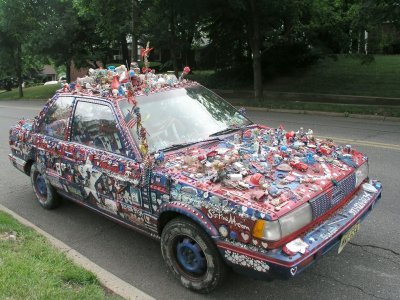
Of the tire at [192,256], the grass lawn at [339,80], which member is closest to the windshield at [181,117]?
the tire at [192,256]

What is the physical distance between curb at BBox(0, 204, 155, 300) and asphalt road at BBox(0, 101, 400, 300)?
0.13 metres

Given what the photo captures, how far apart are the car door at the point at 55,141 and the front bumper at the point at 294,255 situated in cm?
248

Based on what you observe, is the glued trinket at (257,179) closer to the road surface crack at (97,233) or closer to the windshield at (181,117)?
the windshield at (181,117)

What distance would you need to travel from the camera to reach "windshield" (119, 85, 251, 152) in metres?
4.22

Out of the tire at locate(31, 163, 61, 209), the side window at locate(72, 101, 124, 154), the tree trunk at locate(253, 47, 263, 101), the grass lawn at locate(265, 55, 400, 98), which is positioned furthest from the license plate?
the tree trunk at locate(253, 47, 263, 101)

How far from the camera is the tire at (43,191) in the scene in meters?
5.55

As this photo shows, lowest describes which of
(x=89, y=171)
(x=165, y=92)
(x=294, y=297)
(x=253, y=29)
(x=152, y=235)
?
(x=294, y=297)

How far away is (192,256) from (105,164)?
133 cm

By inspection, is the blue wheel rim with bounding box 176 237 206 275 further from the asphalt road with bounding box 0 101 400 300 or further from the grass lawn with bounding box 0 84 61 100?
the grass lawn with bounding box 0 84 61 100

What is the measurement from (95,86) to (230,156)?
2.05 m

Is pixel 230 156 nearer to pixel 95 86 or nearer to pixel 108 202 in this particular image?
pixel 108 202

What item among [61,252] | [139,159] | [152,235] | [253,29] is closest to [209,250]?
[152,235]

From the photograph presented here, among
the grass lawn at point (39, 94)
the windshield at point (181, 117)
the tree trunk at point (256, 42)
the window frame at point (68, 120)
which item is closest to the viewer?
the windshield at point (181, 117)

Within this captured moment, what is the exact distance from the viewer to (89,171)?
447 cm
